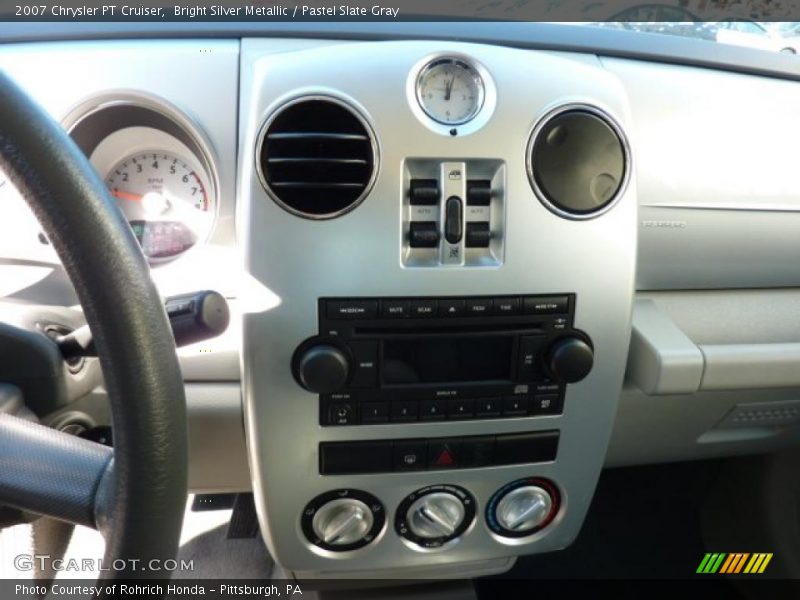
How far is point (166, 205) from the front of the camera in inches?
43.3

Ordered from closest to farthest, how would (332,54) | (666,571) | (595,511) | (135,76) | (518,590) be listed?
(332,54)
(135,76)
(518,590)
(666,571)
(595,511)

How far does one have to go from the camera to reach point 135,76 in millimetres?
1007

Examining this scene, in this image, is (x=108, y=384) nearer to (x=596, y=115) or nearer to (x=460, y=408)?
(x=460, y=408)

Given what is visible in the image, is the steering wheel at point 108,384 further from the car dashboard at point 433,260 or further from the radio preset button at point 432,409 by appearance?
the radio preset button at point 432,409

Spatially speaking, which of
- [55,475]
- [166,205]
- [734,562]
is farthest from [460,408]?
[734,562]

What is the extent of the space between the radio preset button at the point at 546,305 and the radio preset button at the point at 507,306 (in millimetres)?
12

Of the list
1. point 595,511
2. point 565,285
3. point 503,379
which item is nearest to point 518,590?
point 595,511

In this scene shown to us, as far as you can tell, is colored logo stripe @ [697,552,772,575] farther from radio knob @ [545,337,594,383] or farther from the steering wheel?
the steering wheel

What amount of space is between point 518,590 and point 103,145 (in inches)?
57.5

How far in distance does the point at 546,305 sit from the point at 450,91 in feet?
1.11

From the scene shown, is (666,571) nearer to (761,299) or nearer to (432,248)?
(761,299)

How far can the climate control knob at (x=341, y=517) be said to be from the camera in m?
0.94

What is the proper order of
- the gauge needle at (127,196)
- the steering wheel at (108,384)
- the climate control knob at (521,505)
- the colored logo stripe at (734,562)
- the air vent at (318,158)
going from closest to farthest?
the steering wheel at (108,384) → the air vent at (318,158) → the climate control knob at (521,505) → the gauge needle at (127,196) → the colored logo stripe at (734,562)

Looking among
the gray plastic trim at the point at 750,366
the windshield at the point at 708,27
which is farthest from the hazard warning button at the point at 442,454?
the windshield at the point at 708,27
